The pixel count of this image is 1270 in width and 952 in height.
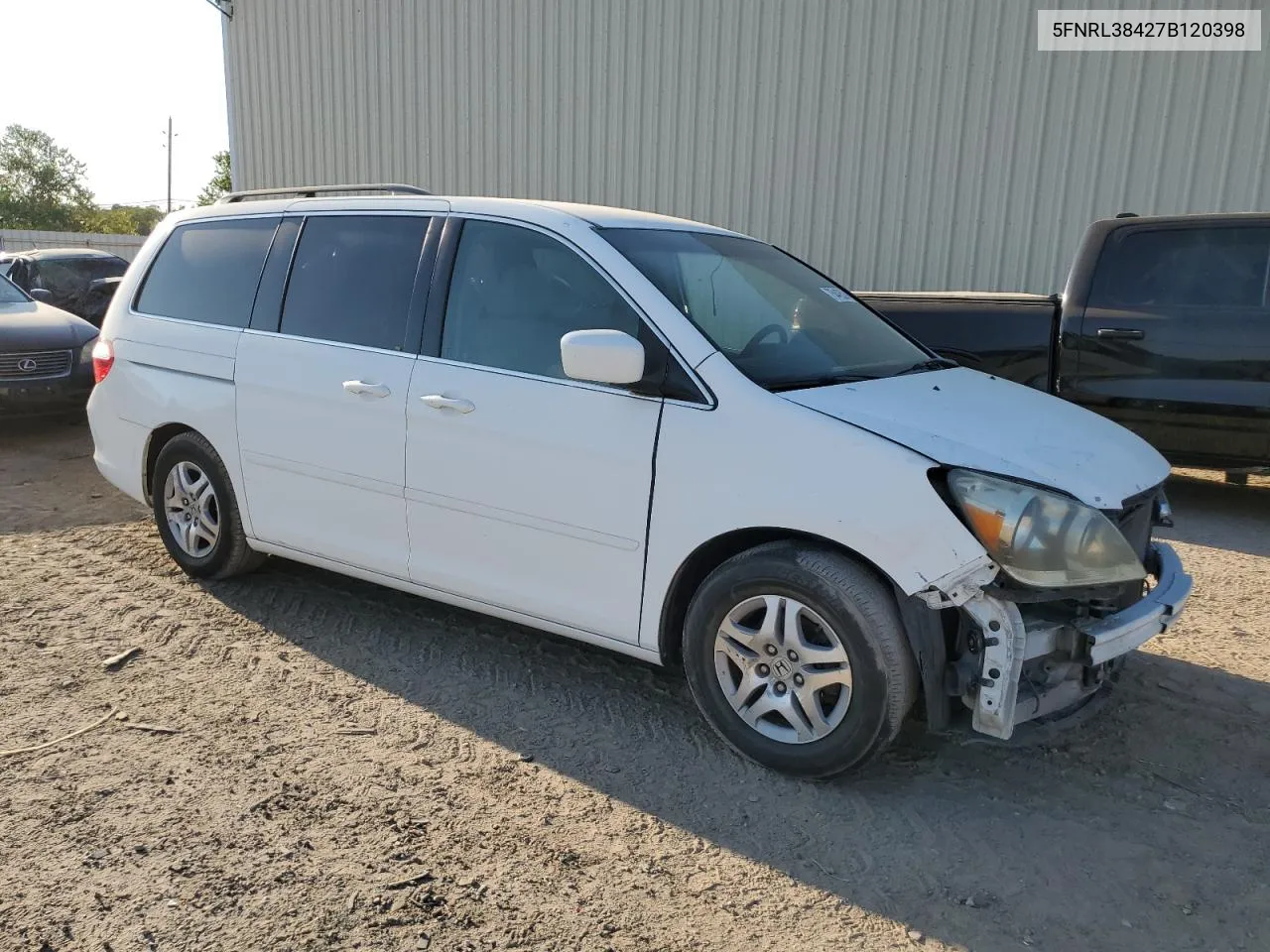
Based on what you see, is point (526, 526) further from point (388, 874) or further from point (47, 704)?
point (47, 704)

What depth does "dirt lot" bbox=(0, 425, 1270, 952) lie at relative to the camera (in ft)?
7.74

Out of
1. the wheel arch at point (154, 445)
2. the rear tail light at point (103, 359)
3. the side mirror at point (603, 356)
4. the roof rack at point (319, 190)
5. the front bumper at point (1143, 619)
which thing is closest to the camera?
the front bumper at point (1143, 619)

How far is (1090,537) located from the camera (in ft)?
8.89

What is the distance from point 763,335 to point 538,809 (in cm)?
173

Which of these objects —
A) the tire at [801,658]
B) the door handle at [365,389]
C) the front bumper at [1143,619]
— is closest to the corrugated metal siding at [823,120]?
the front bumper at [1143,619]

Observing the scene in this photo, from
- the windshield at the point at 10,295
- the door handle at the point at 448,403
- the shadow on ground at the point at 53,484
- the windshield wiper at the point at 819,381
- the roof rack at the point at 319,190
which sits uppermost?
the roof rack at the point at 319,190

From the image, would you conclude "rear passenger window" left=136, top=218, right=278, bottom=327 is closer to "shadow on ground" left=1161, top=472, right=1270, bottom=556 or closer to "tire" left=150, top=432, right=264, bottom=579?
"tire" left=150, top=432, right=264, bottom=579

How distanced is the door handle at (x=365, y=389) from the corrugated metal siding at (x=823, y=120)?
7527 mm

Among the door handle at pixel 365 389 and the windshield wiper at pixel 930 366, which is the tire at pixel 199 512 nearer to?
the door handle at pixel 365 389

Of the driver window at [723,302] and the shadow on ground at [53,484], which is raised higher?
the driver window at [723,302]

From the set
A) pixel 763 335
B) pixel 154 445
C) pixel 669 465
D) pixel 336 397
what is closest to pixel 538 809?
pixel 669 465

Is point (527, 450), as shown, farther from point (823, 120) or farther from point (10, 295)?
point (10, 295)

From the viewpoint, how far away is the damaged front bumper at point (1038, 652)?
2658 mm

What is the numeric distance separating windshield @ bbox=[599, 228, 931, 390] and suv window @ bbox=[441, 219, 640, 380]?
180 mm
